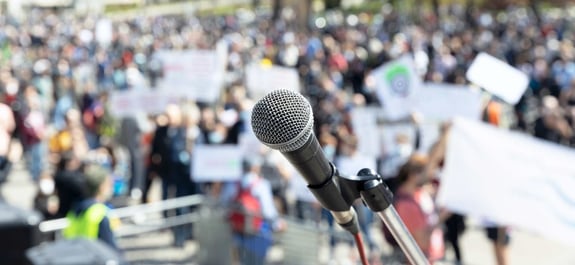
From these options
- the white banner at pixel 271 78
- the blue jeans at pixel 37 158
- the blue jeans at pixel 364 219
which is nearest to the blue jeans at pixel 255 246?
the blue jeans at pixel 364 219

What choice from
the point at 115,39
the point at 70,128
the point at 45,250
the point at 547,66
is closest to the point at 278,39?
the point at 115,39

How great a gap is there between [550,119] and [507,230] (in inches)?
177

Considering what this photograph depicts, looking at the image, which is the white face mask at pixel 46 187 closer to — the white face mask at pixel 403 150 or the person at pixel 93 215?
the person at pixel 93 215

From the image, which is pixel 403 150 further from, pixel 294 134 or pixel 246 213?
pixel 294 134

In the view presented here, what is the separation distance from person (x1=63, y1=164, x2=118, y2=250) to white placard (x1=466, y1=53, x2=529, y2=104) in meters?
2.75

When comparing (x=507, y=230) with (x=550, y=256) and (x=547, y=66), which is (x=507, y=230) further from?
(x=547, y=66)

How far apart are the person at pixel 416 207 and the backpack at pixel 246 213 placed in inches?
68.4

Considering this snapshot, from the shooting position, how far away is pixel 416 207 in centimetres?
589

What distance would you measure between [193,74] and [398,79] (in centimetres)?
294

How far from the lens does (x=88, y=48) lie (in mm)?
24828

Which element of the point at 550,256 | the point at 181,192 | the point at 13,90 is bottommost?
the point at 550,256

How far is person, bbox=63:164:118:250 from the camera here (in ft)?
19.2

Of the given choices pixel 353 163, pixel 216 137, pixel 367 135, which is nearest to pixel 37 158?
pixel 216 137

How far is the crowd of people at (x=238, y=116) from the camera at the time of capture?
7.78 m
